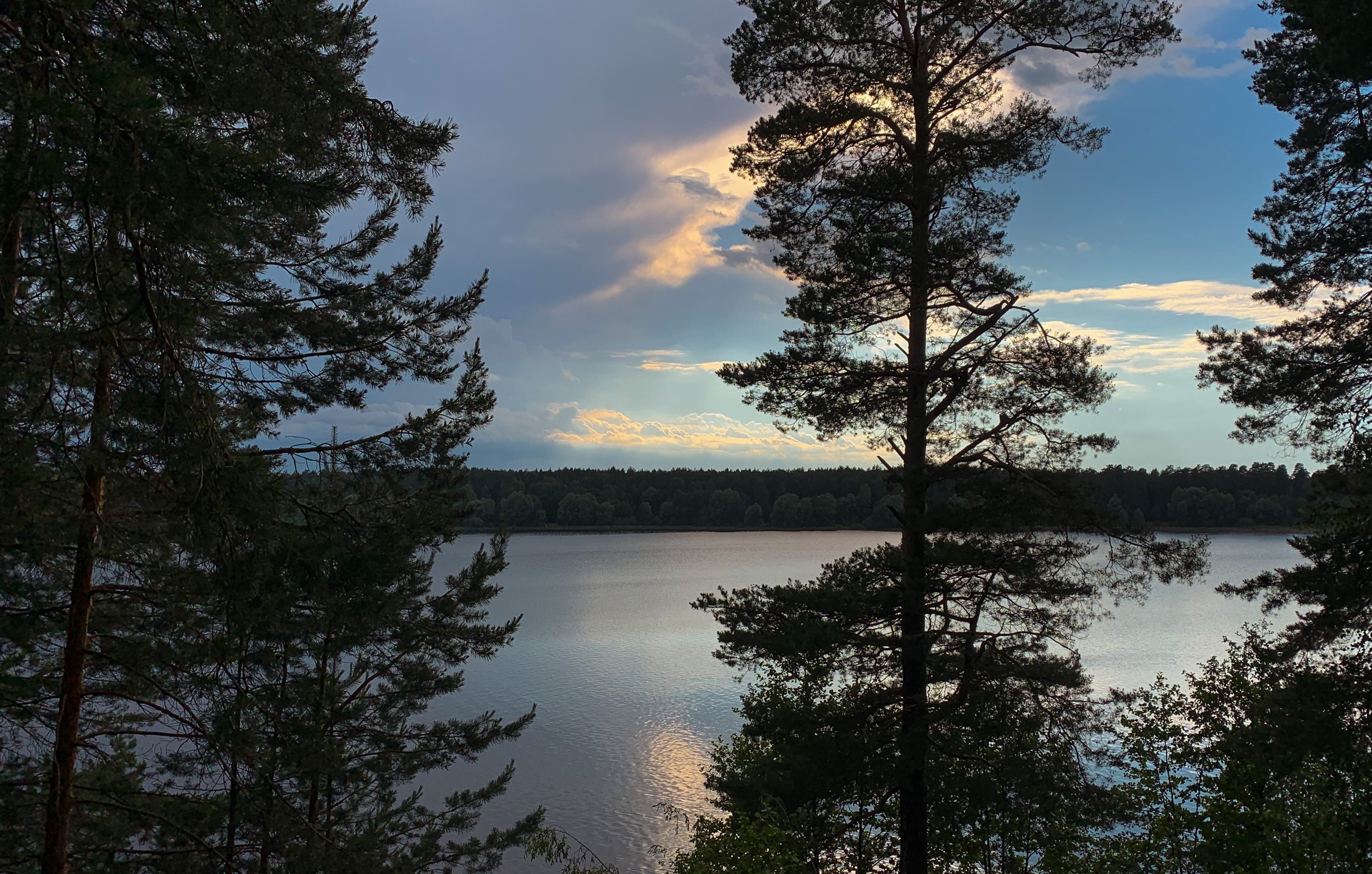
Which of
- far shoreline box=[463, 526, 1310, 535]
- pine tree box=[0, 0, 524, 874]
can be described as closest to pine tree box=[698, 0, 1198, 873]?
pine tree box=[0, 0, 524, 874]

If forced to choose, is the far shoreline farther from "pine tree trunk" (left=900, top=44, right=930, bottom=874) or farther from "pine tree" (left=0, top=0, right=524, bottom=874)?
"pine tree" (left=0, top=0, right=524, bottom=874)

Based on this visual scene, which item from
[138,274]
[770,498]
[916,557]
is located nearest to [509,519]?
[916,557]

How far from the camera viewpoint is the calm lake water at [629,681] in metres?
15.0

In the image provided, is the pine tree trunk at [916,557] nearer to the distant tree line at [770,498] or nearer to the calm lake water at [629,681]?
the calm lake water at [629,681]

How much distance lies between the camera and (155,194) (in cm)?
285

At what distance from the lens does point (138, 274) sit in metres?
2.89

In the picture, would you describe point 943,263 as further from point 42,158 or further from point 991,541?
point 42,158

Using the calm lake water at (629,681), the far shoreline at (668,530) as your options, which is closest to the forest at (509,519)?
the calm lake water at (629,681)

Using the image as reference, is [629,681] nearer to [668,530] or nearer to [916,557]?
[916,557]

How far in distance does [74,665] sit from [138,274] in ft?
8.80

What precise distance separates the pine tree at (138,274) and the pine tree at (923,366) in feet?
15.7

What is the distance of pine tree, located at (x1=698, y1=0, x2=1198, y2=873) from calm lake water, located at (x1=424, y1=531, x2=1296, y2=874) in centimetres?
682

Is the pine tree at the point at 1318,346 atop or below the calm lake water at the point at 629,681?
atop

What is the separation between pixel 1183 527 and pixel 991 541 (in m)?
56.0
